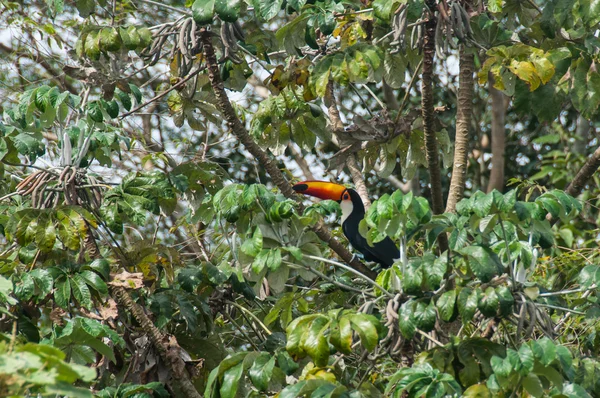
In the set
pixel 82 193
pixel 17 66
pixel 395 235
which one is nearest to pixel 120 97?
pixel 82 193

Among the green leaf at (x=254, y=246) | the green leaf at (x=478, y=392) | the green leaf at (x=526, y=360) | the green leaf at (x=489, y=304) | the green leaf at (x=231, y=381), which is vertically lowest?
the green leaf at (x=231, y=381)

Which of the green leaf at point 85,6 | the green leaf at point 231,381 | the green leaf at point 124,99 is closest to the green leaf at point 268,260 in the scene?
the green leaf at point 231,381

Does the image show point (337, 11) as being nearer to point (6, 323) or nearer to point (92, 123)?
point (92, 123)

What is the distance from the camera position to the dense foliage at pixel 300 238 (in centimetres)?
271

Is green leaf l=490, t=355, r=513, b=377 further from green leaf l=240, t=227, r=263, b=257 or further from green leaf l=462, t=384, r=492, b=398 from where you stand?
green leaf l=240, t=227, r=263, b=257

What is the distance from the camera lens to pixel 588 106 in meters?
3.96

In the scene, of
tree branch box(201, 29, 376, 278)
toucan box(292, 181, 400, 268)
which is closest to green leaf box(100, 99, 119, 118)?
tree branch box(201, 29, 376, 278)

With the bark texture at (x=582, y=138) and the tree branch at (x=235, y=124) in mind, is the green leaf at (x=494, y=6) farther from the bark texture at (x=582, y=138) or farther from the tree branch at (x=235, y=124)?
the bark texture at (x=582, y=138)

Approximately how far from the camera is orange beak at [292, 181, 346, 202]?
14.7 ft

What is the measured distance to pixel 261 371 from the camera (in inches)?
116

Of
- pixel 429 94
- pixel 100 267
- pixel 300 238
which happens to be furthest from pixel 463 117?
pixel 100 267

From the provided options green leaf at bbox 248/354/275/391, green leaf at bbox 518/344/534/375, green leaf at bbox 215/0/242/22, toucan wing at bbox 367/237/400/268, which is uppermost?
green leaf at bbox 215/0/242/22

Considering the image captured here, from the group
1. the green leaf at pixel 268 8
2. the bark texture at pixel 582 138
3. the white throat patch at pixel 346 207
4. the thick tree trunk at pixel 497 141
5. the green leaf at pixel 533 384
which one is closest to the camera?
the green leaf at pixel 533 384

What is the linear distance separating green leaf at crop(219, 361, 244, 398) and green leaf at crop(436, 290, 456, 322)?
0.77 metres
